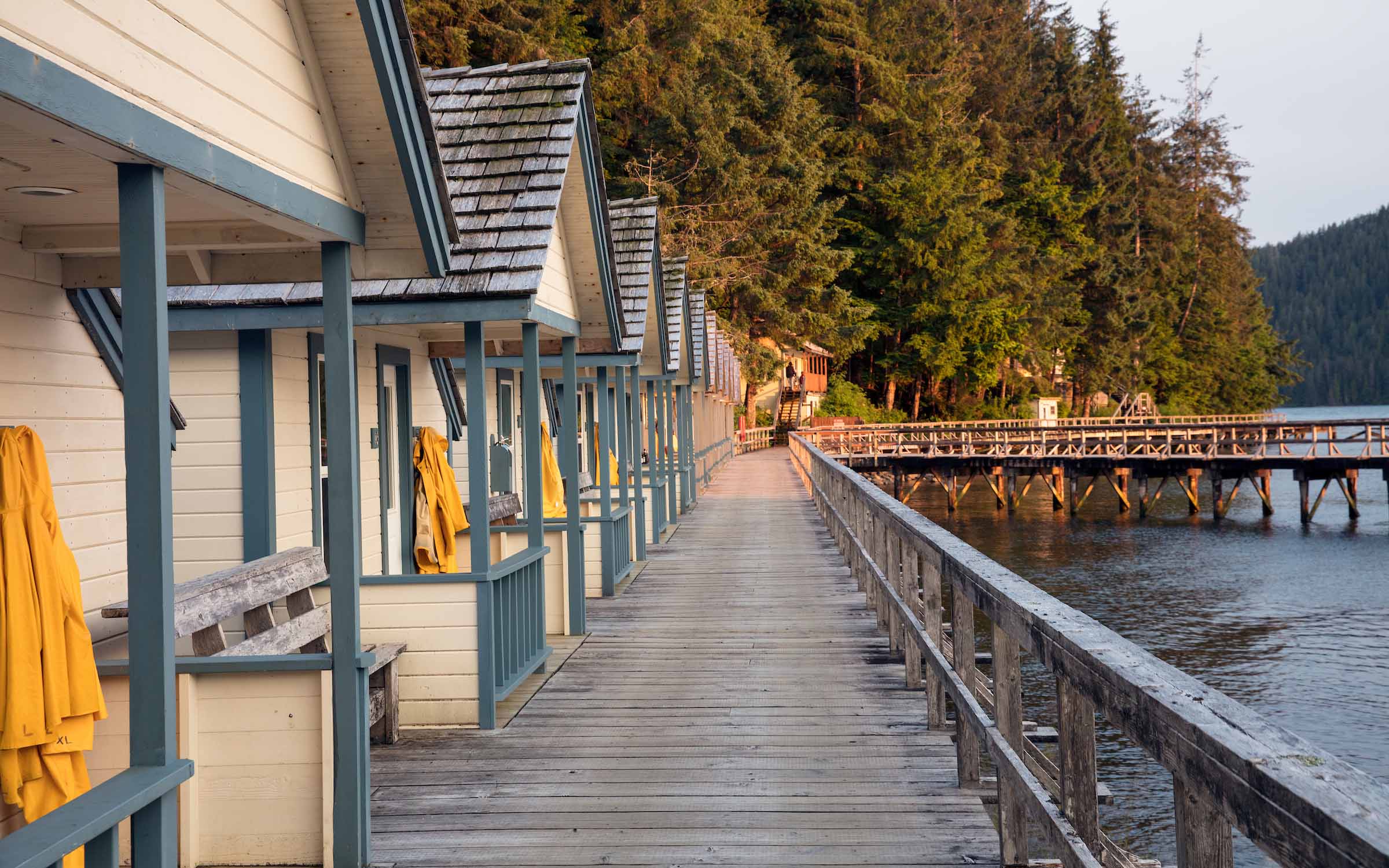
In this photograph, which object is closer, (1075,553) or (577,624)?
(577,624)

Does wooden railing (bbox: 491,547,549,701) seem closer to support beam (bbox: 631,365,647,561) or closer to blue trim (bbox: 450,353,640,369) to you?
blue trim (bbox: 450,353,640,369)

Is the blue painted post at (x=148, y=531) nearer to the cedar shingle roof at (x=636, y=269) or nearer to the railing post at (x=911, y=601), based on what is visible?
the railing post at (x=911, y=601)

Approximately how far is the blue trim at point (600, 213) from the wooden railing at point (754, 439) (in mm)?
40457

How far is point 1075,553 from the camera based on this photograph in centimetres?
3222

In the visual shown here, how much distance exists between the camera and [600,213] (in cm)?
924

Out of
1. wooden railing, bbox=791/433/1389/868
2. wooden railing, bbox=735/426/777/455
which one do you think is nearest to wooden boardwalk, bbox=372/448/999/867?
wooden railing, bbox=791/433/1389/868

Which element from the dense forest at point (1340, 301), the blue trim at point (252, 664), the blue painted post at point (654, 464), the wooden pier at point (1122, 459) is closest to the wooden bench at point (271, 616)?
the blue trim at point (252, 664)

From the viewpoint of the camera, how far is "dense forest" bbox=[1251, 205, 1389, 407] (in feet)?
607

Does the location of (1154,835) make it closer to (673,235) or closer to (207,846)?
(207,846)

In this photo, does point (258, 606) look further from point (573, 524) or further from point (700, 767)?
point (573, 524)

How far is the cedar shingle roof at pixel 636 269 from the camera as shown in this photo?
1285 cm

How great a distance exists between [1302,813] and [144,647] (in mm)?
2882

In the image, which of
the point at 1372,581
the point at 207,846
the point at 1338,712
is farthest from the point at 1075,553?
the point at 207,846

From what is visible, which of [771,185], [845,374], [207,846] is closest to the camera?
[207,846]
